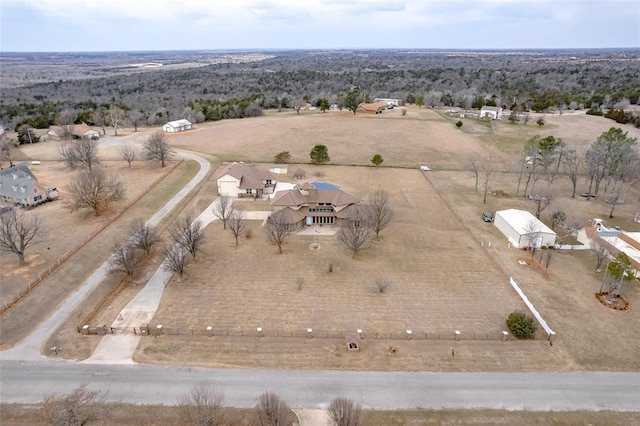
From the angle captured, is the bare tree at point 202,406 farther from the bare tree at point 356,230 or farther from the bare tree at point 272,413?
the bare tree at point 356,230

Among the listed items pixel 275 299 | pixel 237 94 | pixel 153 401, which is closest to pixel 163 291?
pixel 275 299

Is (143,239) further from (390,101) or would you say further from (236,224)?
(390,101)

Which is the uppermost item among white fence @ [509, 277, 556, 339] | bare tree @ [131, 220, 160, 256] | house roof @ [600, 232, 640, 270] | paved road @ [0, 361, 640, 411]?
bare tree @ [131, 220, 160, 256]

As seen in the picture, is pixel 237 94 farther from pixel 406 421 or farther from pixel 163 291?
pixel 406 421

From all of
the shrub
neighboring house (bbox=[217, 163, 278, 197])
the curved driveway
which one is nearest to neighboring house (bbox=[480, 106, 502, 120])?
neighboring house (bbox=[217, 163, 278, 197])

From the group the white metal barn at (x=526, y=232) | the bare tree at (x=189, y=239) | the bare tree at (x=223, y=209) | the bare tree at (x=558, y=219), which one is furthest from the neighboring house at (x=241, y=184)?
the bare tree at (x=558, y=219)

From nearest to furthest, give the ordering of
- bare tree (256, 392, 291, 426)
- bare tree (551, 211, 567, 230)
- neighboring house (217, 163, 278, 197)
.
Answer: bare tree (256, 392, 291, 426)
bare tree (551, 211, 567, 230)
neighboring house (217, 163, 278, 197)

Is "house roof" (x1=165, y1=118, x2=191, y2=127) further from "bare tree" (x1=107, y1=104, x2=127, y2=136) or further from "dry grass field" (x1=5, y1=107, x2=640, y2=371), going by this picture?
"dry grass field" (x1=5, y1=107, x2=640, y2=371)
